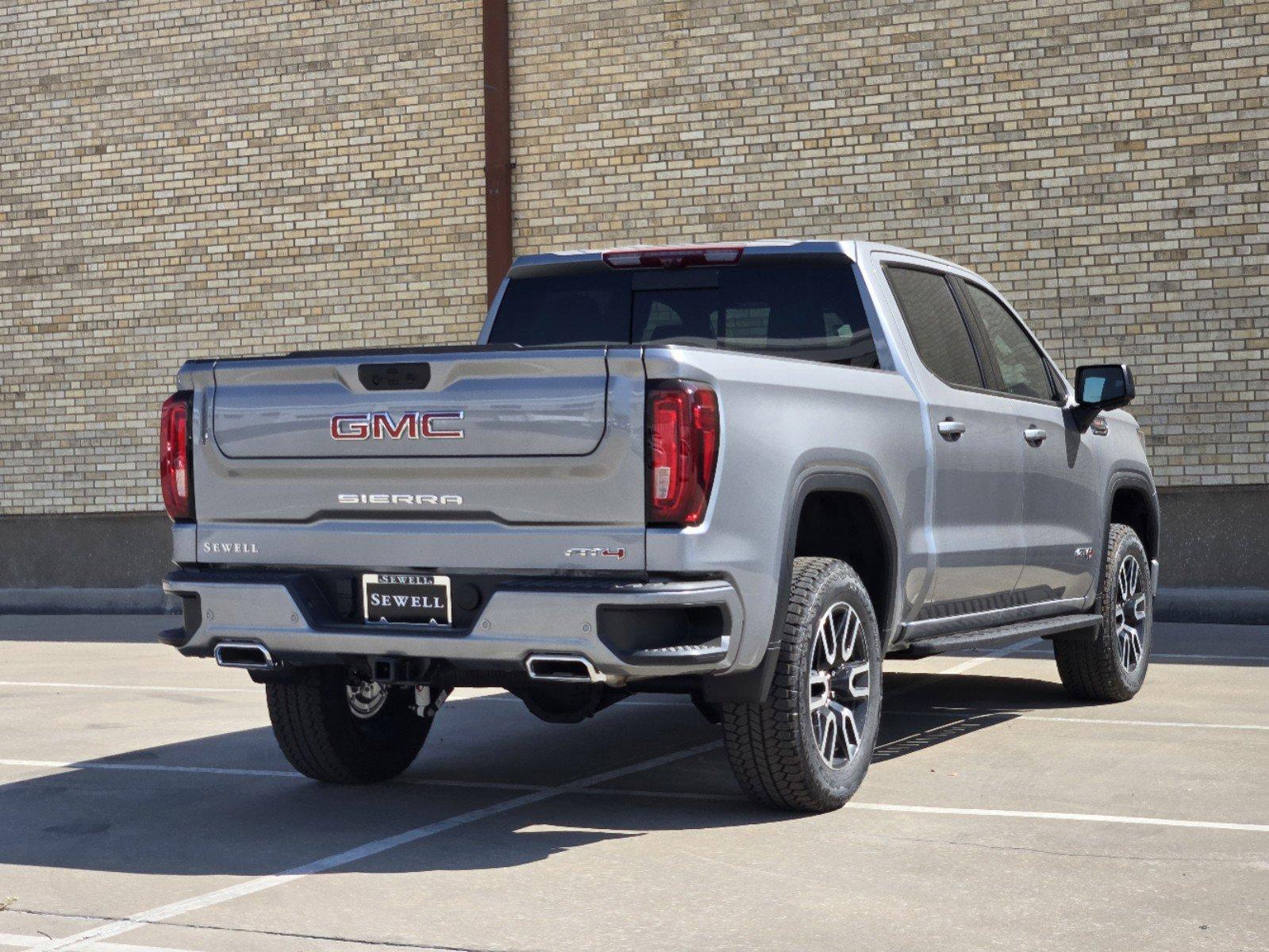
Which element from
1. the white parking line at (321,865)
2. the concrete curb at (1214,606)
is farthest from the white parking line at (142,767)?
the concrete curb at (1214,606)

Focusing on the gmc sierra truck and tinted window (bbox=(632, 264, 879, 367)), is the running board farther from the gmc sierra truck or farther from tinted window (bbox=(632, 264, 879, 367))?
tinted window (bbox=(632, 264, 879, 367))

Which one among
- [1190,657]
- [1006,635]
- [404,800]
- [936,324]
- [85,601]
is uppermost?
[936,324]

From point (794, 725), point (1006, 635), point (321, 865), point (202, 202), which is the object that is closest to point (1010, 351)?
point (1006, 635)

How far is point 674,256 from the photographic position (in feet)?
23.3

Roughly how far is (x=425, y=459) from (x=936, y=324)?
273cm

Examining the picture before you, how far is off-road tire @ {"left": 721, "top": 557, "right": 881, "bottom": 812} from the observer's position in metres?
5.70

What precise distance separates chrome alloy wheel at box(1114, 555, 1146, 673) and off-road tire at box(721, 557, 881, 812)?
123 inches

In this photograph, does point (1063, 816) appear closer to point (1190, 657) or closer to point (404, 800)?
point (404, 800)

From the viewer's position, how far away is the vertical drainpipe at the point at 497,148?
1606cm

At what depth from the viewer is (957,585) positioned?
7.05 meters

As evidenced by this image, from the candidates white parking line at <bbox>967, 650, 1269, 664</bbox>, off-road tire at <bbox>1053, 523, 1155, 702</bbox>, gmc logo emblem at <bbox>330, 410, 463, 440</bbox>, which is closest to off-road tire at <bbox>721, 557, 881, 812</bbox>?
gmc logo emblem at <bbox>330, 410, 463, 440</bbox>

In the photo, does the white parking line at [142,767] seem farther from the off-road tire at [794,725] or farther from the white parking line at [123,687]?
the white parking line at [123,687]

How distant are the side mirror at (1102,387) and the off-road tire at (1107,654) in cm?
82

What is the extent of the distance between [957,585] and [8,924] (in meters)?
3.91
